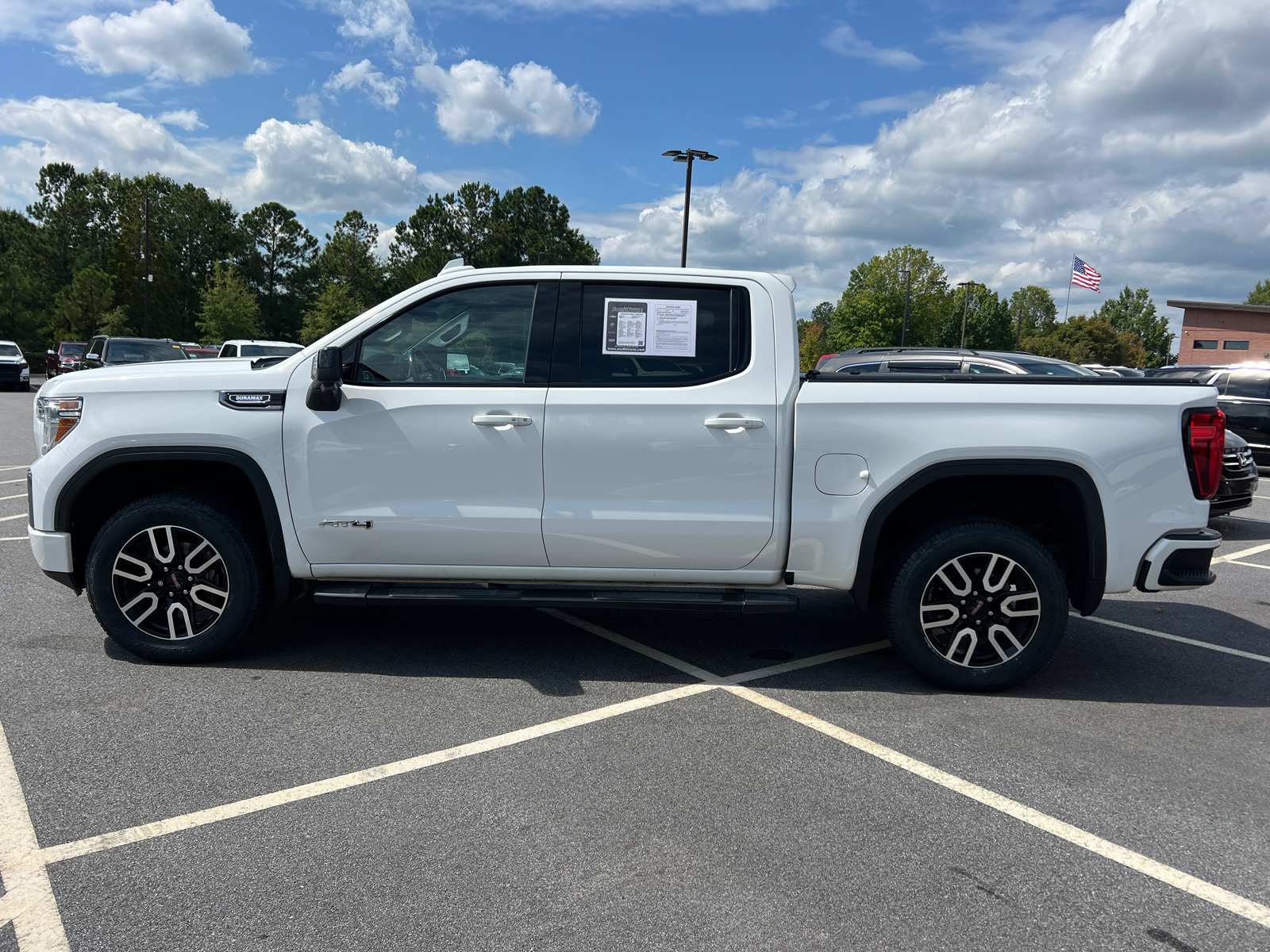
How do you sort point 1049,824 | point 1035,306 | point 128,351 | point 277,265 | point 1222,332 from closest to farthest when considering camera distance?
point 1049,824 → point 128,351 → point 1222,332 → point 277,265 → point 1035,306

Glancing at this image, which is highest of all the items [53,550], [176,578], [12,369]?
[12,369]

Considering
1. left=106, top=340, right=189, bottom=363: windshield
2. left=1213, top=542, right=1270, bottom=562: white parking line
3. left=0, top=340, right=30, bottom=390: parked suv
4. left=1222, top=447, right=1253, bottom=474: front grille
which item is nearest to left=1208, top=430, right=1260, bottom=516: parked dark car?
left=1222, top=447, right=1253, bottom=474: front grille

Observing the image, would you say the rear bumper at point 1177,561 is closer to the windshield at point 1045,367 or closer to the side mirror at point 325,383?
the side mirror at point 325,383

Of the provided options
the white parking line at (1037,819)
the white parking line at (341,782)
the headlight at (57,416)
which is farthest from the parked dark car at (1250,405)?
the headlight at (57,416)

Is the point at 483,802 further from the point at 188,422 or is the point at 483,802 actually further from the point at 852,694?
the point at 188,422

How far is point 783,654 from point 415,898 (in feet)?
9.10

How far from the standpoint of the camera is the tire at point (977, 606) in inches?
164

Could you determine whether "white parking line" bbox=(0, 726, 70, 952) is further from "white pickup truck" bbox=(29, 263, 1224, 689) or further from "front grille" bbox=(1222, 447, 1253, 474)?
"front grille" bbox=(1222, 447, 1253, 474)

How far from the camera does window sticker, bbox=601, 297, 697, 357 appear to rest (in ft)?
14.1

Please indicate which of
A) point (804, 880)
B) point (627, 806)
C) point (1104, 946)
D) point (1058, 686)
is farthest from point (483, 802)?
point (1058, 686)

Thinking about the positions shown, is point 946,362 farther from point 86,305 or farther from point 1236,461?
point 86,305

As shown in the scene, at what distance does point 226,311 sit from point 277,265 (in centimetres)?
2550

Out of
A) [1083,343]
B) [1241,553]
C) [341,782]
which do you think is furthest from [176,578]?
[1083,343]

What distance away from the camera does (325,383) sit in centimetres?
416
